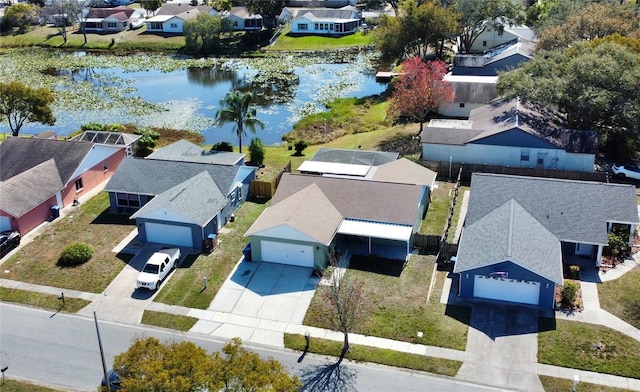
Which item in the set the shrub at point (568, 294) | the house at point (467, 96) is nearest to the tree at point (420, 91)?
the house at point (467, 96)

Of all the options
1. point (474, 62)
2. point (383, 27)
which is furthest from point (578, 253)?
point (383, 27)

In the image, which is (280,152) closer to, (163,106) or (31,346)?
(163,106)

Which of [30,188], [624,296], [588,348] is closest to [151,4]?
[30,188]

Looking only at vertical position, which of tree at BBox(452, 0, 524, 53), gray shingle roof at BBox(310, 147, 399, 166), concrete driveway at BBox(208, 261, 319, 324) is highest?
tree at BBox(452, 0, 524, 53)

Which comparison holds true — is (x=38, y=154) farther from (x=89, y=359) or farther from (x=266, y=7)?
(x=266, y=7)

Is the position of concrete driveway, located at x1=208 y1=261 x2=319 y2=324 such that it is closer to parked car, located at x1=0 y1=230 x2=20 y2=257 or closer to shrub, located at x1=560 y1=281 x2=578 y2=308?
shrub, located at x1=560 y1=281 x2=578 y2=308

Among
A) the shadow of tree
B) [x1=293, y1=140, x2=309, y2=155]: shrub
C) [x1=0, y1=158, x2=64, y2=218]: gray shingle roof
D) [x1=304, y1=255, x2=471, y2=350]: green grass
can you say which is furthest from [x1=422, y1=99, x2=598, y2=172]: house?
[x1=0, y1=158, x2=64, y2=218]: gray shingle roof

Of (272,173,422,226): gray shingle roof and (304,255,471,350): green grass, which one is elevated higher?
(272,173,422,226): gray shingle roof
